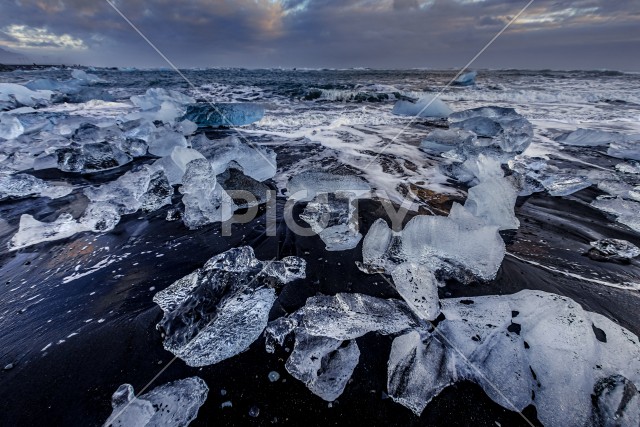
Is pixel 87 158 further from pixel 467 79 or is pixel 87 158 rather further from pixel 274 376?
pixel 467 79

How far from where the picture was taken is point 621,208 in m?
2.78

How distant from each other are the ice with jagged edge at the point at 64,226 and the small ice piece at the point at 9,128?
4721 millimetres

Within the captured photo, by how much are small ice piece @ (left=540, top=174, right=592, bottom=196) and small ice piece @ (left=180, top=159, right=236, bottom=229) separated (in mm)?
3646

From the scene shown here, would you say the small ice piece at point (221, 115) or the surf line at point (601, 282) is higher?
the small ice piece at point (221, 115)

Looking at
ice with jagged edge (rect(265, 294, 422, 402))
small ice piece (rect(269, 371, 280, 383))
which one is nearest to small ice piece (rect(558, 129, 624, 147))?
ice with jagged edge (rect(265, 294, 422, 402))

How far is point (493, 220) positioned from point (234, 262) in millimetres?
2231

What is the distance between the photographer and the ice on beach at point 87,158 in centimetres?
390

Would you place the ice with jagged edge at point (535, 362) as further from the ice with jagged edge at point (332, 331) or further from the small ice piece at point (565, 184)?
the small ice piece at point (565, 184)

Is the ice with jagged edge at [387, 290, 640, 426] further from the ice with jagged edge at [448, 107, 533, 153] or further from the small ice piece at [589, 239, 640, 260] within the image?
the ice with jagged edge at [448, 107, 533, 153]

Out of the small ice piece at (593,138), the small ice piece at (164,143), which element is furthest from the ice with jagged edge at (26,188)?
the small ice piece at (593,138)

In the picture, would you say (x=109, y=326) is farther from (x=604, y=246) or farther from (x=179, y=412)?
(x=604, y=246)

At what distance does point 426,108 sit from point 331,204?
661cm

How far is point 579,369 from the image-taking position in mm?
1229

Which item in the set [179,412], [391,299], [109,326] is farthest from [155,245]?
[391,299]
